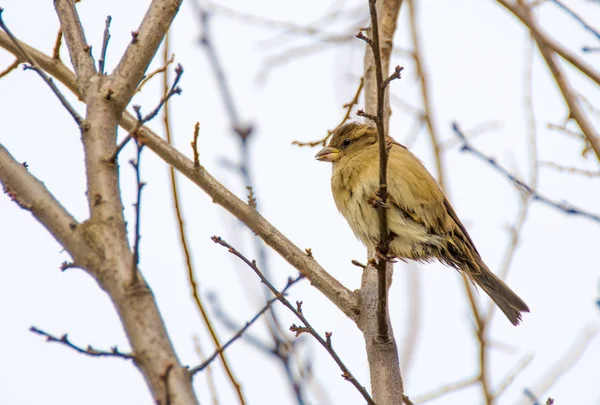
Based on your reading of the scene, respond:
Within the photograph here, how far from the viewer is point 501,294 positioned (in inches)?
193

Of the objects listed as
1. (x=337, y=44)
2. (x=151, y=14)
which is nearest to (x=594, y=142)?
(x=151, y=14)

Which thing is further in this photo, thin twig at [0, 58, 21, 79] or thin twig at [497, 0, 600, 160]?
thin twig at [0, 58, 21, 79]

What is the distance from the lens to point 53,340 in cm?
221

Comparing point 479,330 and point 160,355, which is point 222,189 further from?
point 160,355

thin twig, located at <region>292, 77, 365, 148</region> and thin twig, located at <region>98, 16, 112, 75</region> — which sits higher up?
thin twig, located at <region>292, 77, 365, 148</region>

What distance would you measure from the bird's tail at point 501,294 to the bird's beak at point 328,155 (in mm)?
1357

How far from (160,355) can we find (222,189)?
224cm

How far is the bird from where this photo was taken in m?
4.76

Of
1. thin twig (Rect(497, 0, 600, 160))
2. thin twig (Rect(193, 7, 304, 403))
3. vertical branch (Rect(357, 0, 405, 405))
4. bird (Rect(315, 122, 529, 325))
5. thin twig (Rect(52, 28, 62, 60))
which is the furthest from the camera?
bird (Rect(315, 122, 529, 325))

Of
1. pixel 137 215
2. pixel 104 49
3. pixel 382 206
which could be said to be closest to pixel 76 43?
pixel 104 49

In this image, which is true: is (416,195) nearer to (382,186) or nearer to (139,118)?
(382,186)

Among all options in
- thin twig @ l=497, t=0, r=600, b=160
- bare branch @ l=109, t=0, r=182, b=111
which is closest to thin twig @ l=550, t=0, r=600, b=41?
thin twig @ l=497, t=0, r=600, b=160

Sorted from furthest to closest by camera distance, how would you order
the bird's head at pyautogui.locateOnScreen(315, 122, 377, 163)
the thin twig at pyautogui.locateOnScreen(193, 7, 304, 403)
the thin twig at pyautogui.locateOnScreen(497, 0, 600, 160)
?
the bird's head at pyautogui.locateOnScreen(315, 122, 377, 163)
the thin twig at pyautogui.locateOnScreen(497, 0, 600, 160)
the thin twig at pyautogui.locateOnScreen(193, 7, 304, 403)

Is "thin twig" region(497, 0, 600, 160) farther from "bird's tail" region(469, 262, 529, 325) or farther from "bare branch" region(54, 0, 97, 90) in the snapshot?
"bird's tail" region(469, 262, 529, 325)
